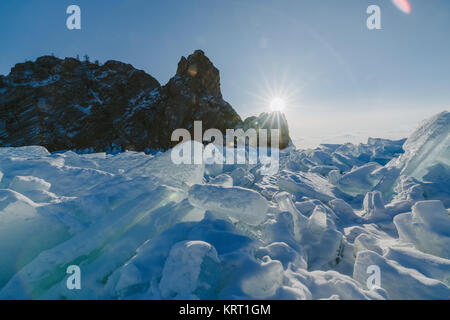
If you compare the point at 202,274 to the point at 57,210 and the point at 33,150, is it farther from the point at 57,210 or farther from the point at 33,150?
the point at 33,150

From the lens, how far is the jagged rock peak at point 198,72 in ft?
112

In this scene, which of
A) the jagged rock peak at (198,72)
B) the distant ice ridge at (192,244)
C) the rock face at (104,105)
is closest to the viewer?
the distant ice ridge at (192,244)

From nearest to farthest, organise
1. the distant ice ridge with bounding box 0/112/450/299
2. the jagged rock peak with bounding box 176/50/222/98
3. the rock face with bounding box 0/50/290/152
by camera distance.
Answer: the distant ice ridge with bounding box 0/112/450/299 < the rock face with bounding box 0/50/290/152 < the jagged rock peak with bounding box 176/50/222/98

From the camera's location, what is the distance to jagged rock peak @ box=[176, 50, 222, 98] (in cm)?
3422

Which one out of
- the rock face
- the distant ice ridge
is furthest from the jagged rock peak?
the distant ice ridge

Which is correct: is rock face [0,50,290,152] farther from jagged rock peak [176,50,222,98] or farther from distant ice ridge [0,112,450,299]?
distant ice ridge [0,112,450,299]

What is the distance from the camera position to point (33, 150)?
5.65 m

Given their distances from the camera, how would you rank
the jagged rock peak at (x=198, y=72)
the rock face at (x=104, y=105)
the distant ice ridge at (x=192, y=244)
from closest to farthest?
the distant ice ridge at (x=192, y=244) < the rock face at (x=104, y=105) < the jagged rock peak at (x=198, y=72)

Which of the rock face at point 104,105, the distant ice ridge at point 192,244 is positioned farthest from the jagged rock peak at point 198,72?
the distant ice ridge at point 192,244

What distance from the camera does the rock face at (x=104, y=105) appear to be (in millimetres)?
29906

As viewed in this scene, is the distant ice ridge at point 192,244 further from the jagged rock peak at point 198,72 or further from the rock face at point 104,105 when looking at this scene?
the jagged rock peak at point 198,72

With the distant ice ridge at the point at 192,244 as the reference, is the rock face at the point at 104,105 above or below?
above

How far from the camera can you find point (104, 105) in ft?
123

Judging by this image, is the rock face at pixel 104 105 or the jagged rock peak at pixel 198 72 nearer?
the rock face at pixel 104 105
